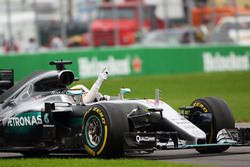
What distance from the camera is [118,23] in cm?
3941

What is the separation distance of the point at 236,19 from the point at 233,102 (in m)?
16.0

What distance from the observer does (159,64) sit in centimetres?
3850

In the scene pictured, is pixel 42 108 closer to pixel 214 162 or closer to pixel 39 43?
pixel 214 162

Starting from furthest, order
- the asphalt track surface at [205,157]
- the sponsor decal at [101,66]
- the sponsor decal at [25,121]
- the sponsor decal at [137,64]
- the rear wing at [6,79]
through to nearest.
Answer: the sponsor decal at [137,64] → the sponsor decal at [101,66] → the rear wing at [6,79] → the sponsor decal at [25,121] → the asphalt track surface at [205,157]

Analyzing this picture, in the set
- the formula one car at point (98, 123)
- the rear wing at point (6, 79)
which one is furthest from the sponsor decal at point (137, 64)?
the formula one car at point (98, 123)

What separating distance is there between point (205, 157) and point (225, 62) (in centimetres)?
2808

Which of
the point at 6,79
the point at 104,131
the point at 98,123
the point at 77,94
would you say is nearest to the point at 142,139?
the point at 104,131

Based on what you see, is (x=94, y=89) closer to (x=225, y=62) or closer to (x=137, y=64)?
(x=137, y=64)

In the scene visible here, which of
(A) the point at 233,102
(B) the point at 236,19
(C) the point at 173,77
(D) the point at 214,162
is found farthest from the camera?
(B) the point at 236,19

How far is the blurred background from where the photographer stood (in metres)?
35.6

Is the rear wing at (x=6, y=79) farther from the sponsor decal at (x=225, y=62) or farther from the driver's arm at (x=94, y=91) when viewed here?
the sponsor decal at (x=225, y=62)

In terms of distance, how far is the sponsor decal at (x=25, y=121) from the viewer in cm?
1325

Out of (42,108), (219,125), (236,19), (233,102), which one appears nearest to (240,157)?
(219,125)

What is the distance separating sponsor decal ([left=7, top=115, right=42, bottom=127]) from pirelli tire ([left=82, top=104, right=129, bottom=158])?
919 millimetres
